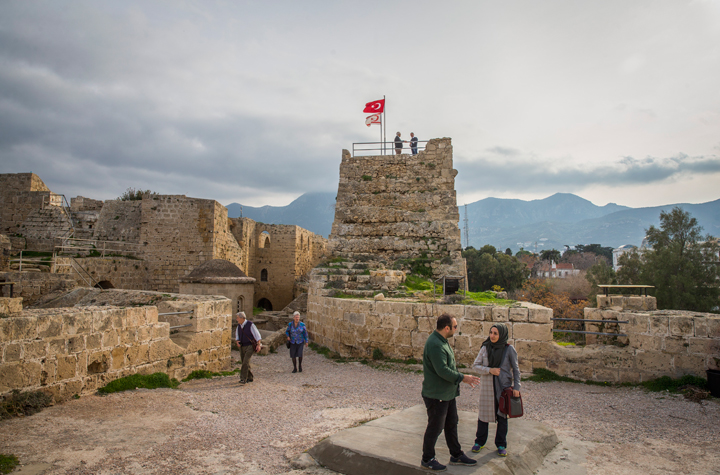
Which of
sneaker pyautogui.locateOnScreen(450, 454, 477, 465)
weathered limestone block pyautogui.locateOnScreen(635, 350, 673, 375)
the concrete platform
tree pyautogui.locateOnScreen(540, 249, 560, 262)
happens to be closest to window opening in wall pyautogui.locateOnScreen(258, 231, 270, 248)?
weathered limestone block pyautogui.locateOnScreen(635, 350, 673, 375)

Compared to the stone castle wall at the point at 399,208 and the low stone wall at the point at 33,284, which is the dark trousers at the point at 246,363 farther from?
the low stone wall at the point at 33,284

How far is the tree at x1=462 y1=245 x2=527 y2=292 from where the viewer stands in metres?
43.9

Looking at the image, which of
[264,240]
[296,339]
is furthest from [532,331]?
[264,240]

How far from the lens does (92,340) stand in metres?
6.13

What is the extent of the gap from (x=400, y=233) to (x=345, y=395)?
9485mm

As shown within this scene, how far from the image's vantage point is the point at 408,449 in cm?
418

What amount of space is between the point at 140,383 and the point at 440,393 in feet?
17.4

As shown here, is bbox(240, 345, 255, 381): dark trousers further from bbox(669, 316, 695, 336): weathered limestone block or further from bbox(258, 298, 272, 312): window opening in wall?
bbox(258, 298, 272, 312): window opening in wall

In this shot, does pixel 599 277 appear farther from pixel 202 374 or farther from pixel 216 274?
pixel 202 374

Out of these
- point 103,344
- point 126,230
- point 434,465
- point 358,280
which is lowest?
point 434,465

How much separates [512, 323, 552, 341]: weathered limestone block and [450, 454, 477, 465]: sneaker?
16.9ft

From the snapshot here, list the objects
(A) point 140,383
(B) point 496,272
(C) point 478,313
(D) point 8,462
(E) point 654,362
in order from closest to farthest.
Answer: (D) point 8,462 → (A) point 140,383 → (E) point 654,362 → (C) point 478,313 → (B) point 496,272

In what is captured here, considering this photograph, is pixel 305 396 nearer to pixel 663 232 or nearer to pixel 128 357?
pixel 128 357

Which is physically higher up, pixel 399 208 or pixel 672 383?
pixel 399 208
